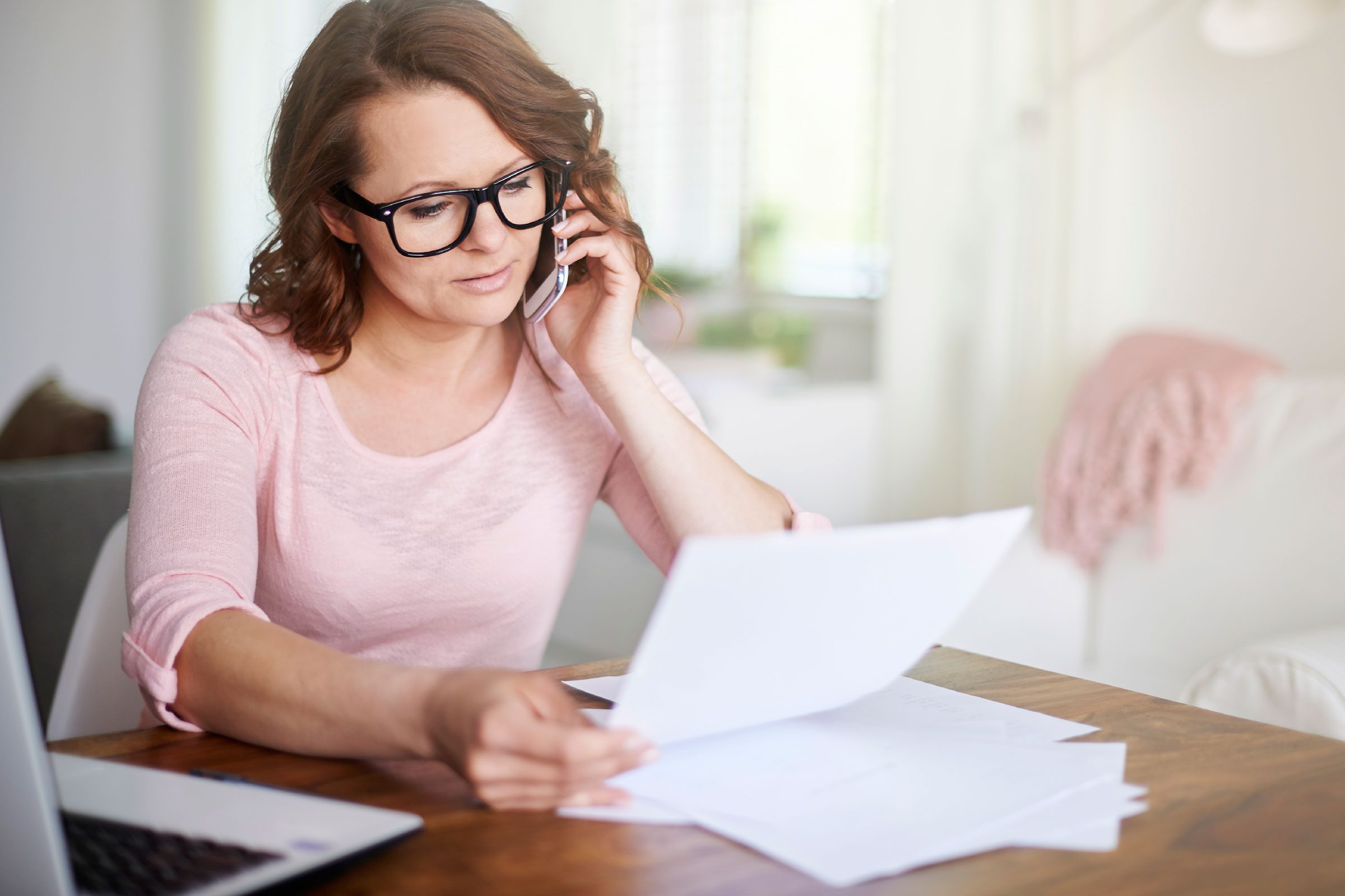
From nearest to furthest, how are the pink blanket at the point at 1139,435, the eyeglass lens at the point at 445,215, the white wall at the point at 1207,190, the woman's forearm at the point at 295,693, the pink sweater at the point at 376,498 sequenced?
the woman's forearm at the point at 295,693
the pink sweater at the point at 376,498
the eyeglass lens at the point at 445,215
the pink blanket at the point at 1139,435
the white wall at the point at 1207,190

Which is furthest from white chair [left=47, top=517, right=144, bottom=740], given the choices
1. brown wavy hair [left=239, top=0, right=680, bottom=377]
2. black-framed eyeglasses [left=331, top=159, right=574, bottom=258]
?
black-framed eyeglasses [left=331, top=159, right=574, bottom=258]

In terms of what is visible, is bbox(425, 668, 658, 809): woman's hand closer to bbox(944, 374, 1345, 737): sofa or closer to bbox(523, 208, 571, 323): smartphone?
bbox(523, 208, 571, 323): smartphone

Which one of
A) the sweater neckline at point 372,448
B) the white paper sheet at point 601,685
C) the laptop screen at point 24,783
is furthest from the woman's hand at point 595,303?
the laptop screen at point 24,783

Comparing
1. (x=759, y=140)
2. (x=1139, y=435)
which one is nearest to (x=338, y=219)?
(x=1139, y=435)

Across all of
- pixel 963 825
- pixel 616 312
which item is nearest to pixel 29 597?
pixel 616 312

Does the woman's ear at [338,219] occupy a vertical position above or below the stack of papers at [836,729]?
above

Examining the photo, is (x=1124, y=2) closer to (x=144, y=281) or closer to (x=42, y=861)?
(x=42, y=861)

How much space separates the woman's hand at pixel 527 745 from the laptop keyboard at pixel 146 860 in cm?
12

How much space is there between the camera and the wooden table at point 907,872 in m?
Result: 0.58

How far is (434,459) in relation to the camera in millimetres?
1207

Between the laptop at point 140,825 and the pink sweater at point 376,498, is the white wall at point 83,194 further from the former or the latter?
the laptop at point 140,825

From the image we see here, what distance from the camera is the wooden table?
0.58 m

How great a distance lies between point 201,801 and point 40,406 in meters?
2.47

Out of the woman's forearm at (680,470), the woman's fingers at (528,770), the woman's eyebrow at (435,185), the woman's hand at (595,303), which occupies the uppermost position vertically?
the woman's eyebrow at (435,185)
